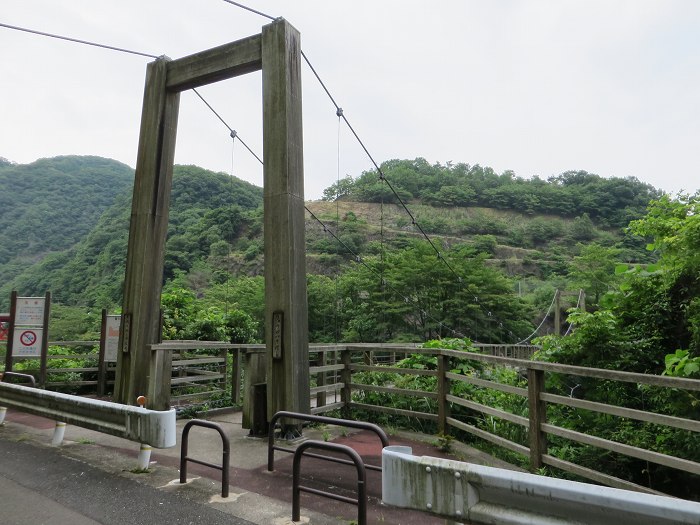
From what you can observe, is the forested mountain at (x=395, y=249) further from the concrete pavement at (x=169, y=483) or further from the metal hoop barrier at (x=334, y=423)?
the metal hoop barrier at (x=334, y=423)

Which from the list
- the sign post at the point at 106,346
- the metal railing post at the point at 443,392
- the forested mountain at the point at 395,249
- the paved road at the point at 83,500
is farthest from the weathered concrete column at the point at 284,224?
the forested mountain at the point at 395,249

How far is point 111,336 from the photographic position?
30.0ft

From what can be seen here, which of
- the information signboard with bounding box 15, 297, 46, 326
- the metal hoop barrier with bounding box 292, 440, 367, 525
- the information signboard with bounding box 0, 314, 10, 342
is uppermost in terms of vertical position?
the information signboard with bounding box 15, 297, 46, 326

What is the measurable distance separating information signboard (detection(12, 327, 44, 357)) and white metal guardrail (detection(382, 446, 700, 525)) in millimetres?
7829

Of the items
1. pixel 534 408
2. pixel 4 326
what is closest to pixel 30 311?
pixel 4 326

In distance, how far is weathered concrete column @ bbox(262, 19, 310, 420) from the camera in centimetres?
529

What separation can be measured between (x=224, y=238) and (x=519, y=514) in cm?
4762

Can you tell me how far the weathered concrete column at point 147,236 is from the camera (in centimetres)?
660

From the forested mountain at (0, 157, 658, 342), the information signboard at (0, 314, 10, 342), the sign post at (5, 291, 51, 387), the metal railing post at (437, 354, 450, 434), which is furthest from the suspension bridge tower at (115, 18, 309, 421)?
the forested mountain at (0, 157, 658, 342)

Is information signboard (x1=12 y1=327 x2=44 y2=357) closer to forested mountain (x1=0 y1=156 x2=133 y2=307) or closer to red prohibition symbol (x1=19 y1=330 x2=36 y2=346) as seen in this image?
red prohibition symbol (x1=19 y1=330 x2=36 y2=346)

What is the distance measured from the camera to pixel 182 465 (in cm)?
368

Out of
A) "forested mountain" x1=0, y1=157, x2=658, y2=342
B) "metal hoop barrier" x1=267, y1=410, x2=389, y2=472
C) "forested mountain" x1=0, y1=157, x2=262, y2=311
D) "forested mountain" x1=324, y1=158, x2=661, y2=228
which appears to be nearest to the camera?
"metal hoop barrier" x1=267, y1=410, x2=389, y2=472

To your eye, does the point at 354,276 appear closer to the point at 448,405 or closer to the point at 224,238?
the point at 224,238

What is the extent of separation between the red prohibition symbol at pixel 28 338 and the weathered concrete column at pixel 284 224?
4.84 m
